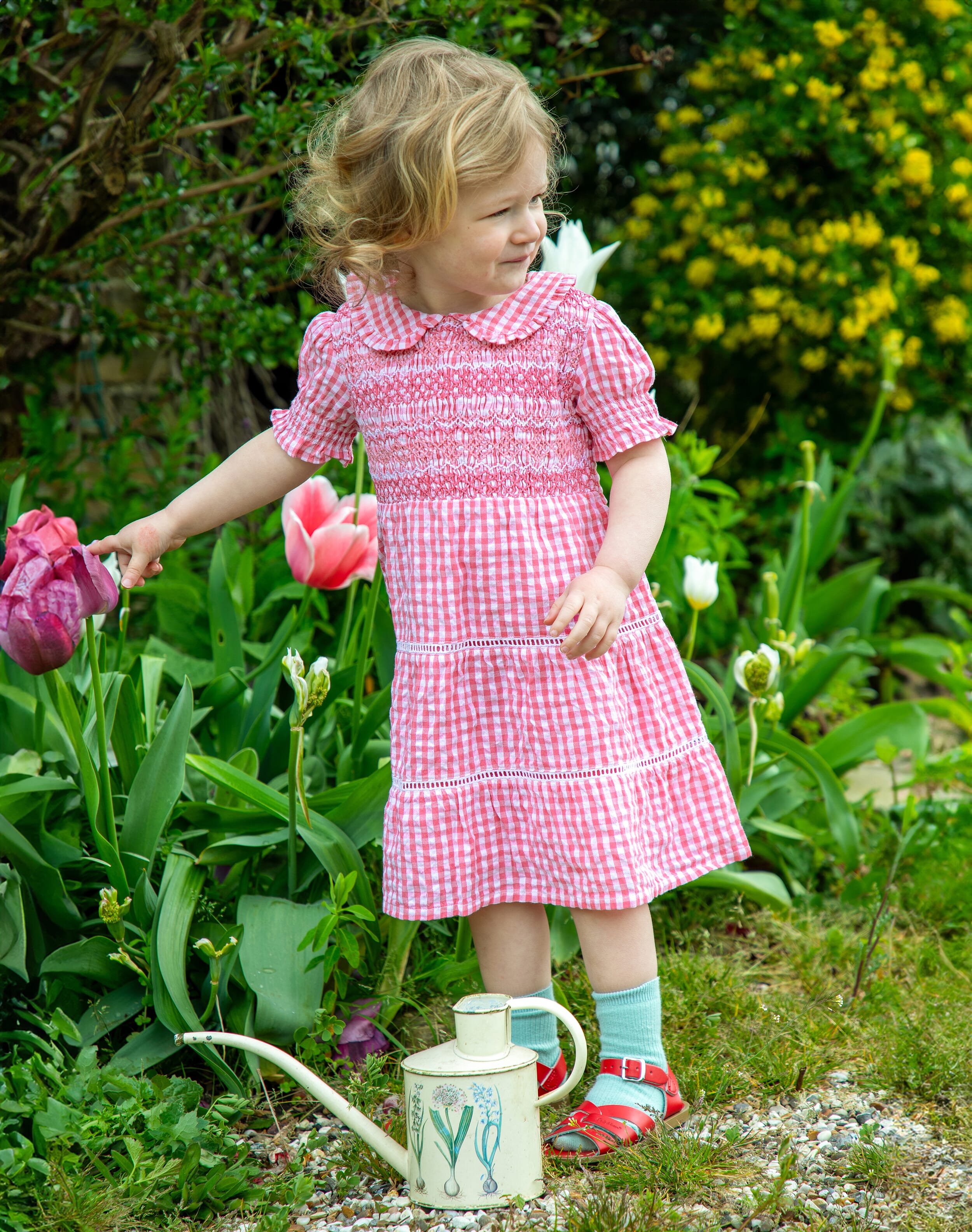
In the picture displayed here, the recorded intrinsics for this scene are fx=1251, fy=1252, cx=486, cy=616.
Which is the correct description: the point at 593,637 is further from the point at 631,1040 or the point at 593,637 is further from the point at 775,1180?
the point at 775,1180

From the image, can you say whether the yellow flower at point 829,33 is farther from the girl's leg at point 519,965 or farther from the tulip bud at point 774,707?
the girl's leg at point 519,965

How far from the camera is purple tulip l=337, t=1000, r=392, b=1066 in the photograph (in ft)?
5.75

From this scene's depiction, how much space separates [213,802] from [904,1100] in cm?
106

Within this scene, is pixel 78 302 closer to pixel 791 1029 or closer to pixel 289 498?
pixel 289 498

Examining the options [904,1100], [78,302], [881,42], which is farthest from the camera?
[881,42]

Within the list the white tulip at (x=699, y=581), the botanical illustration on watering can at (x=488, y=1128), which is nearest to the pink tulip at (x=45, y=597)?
the botanical illustration on watering can at (x=488, y=1128)

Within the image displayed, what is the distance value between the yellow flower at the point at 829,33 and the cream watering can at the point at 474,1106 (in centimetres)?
287

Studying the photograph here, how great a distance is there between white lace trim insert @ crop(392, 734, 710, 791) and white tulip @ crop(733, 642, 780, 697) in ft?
1.15

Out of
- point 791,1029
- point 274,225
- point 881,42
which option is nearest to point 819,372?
point 881,42

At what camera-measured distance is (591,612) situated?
137 cm

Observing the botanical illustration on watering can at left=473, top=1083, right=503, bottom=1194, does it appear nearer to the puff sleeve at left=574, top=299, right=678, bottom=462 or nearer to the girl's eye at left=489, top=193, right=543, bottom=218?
the puff sleeve at left=574, top=299, right=678, bottom=462

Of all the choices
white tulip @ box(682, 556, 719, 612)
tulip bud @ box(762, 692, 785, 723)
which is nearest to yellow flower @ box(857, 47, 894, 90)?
white tulip @ box(682, 556, 719, 612)

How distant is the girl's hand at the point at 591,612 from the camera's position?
4.47ft

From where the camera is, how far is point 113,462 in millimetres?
2986
